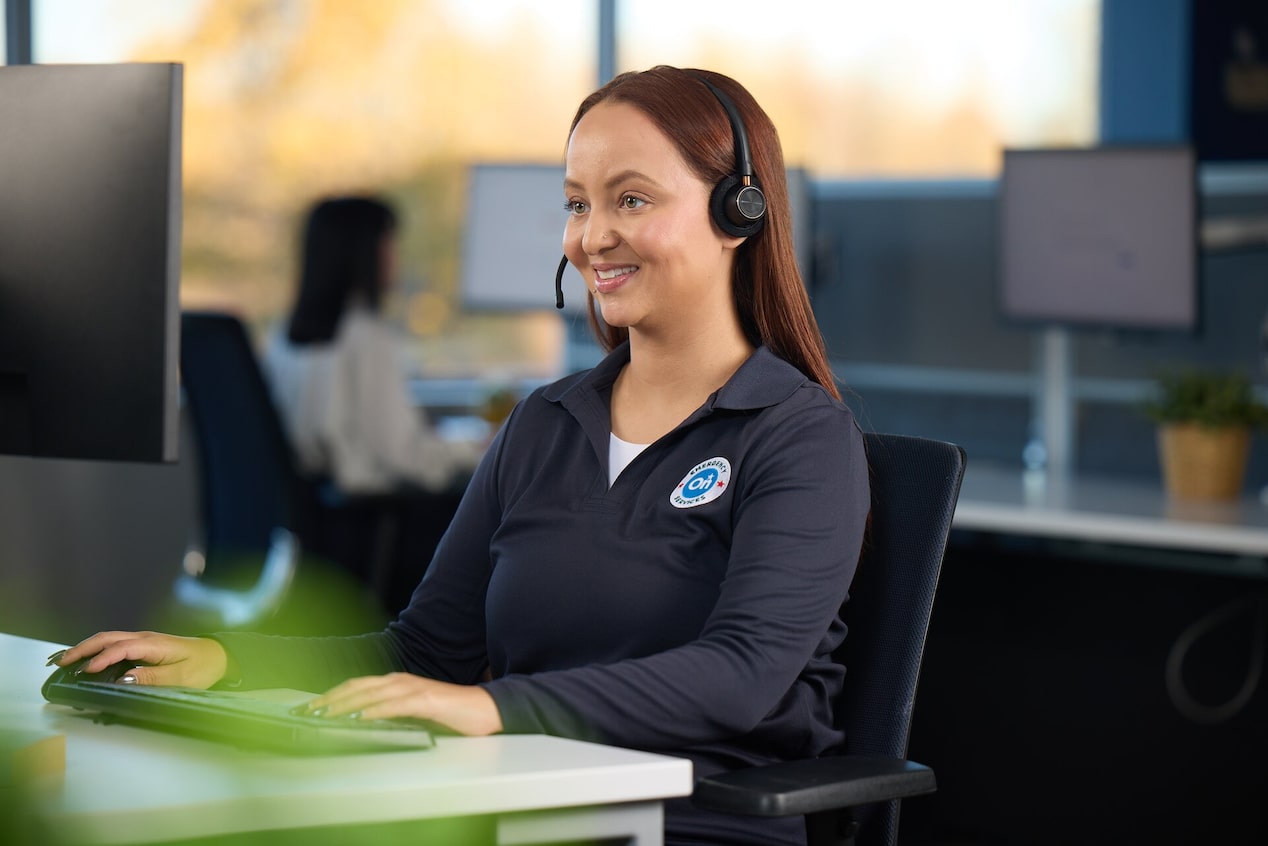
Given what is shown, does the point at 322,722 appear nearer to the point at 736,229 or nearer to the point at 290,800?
the point at 290,800

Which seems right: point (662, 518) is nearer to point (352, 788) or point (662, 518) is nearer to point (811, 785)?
point (811, 785)

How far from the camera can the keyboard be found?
3.35ft

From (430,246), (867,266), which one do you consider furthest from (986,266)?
(430,246)

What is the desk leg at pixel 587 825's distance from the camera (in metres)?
1.00

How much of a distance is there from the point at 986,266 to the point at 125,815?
2667 mm

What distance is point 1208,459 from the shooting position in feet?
8.85

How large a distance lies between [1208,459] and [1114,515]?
1.11 ft

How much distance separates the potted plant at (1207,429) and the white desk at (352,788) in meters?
1.92

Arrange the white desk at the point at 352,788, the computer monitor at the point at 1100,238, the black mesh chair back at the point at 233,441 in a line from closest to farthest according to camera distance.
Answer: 1. the white desk at the point at 352,788
2. the computer monitor at the point at 1100,238
3. the black mesh chair back at the point at 233,441

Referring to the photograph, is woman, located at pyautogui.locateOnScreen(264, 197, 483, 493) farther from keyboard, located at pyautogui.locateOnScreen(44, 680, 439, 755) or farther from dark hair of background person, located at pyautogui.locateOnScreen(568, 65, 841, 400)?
keyboard, located at pyautogui.locateOnScreen(44, 680, 439, 755)

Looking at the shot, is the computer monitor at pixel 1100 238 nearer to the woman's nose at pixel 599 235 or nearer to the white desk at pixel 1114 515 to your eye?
the white desk at pixel 1114 515

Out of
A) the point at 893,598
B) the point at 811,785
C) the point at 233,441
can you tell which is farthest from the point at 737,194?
the point at 233,441

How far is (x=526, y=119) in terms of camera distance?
280 inches

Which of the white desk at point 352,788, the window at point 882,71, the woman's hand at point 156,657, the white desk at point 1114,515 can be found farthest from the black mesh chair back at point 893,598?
the window at point 882,71
